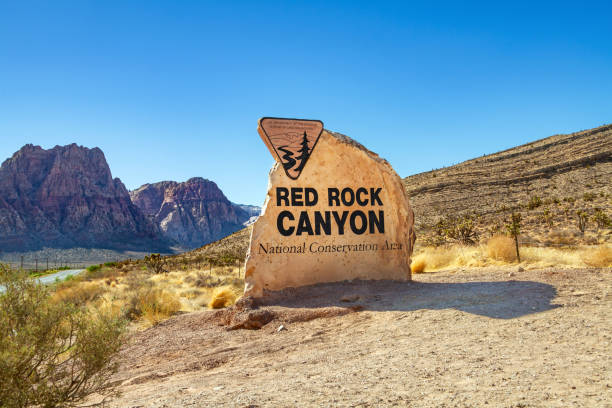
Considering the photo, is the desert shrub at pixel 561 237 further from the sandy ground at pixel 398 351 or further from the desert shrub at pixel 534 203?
the sandy ground at pixel 398 351

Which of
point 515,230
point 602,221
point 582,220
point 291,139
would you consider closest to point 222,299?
point 291,139

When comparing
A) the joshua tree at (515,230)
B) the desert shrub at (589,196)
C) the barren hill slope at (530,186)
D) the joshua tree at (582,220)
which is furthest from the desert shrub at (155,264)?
the desert shrub at (589,196)

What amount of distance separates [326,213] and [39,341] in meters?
6.72

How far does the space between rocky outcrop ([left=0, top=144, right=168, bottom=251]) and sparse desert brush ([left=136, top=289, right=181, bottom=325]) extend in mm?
A: 117058

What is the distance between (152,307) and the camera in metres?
10.6

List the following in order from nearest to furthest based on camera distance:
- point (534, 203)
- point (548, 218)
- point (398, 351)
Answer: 1. point (398, 351)
2. point (548, 218)
3. point (534, 203)

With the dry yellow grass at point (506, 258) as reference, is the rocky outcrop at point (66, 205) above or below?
above

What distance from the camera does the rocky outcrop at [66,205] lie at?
119938 millimetres

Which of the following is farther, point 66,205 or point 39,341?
point 66,205

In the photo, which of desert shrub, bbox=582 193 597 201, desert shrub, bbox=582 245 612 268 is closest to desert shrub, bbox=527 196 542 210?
desert shrub, bbox=582 193 597 201

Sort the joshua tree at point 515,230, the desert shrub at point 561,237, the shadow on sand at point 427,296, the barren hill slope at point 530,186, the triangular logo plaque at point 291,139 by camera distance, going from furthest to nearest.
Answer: the barren hill slope at point 530,186 → the desert shrub at point 561,237 → the joshua tree at point 515,230 → the triangular logo plaque at point 291,139 → the shadow on sand at point 427,296

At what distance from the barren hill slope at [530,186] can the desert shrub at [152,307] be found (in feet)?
63.6

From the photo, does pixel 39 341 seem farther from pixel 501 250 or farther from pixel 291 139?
pixel 501 250

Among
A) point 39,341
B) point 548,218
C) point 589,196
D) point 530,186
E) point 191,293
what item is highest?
point 530,186
